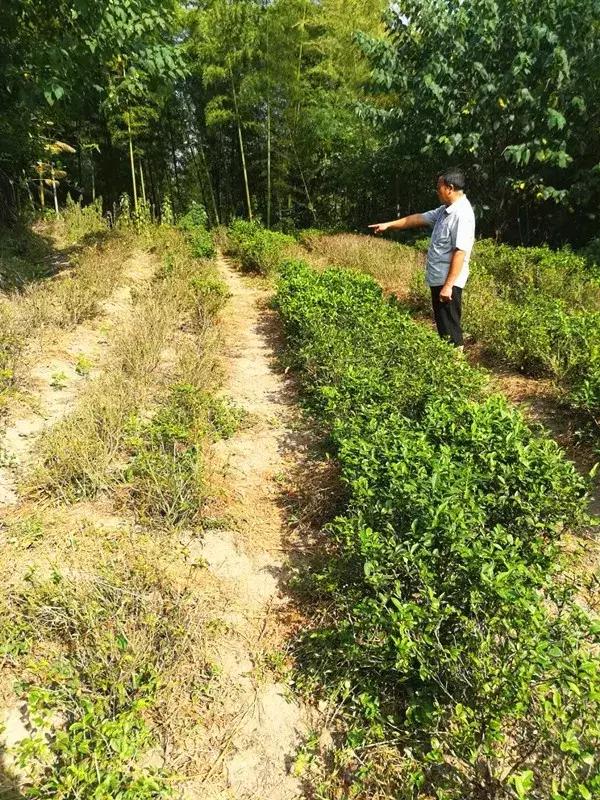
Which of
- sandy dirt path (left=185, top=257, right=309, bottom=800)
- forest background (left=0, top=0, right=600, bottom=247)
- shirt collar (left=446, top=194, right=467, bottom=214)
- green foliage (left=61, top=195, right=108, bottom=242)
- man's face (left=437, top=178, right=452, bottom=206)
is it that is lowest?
sandy dirt path (left=185, top=257, right=309, bottom=800)

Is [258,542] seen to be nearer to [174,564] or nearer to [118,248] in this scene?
[174,564]

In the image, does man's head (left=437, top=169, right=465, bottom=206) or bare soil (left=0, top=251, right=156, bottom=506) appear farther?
man's head (left=437, top=169, right=465, bottom=206)

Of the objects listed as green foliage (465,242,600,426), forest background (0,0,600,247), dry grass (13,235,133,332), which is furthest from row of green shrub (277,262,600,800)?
forest background (0,0,600,247)

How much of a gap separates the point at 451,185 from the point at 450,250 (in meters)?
0.51

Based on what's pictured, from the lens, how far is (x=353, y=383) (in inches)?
131

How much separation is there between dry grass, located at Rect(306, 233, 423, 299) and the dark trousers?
9.61ft

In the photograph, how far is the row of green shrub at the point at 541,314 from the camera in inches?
147

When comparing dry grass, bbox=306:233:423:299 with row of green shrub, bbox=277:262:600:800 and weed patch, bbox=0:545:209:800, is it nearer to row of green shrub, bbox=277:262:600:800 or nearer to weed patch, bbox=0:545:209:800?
row of green shrub, bbox=277:262:600:800

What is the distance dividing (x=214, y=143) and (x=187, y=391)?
1885 cm

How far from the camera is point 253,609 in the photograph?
7.57 feet

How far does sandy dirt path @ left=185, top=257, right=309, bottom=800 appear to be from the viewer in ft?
5.48

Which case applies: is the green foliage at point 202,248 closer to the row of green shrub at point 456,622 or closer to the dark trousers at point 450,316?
the dark trousers at point 450,316

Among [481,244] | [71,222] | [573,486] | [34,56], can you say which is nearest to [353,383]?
[573,486]

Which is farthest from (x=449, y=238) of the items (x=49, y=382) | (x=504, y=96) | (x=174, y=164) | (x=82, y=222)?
(x=174, y=164)
